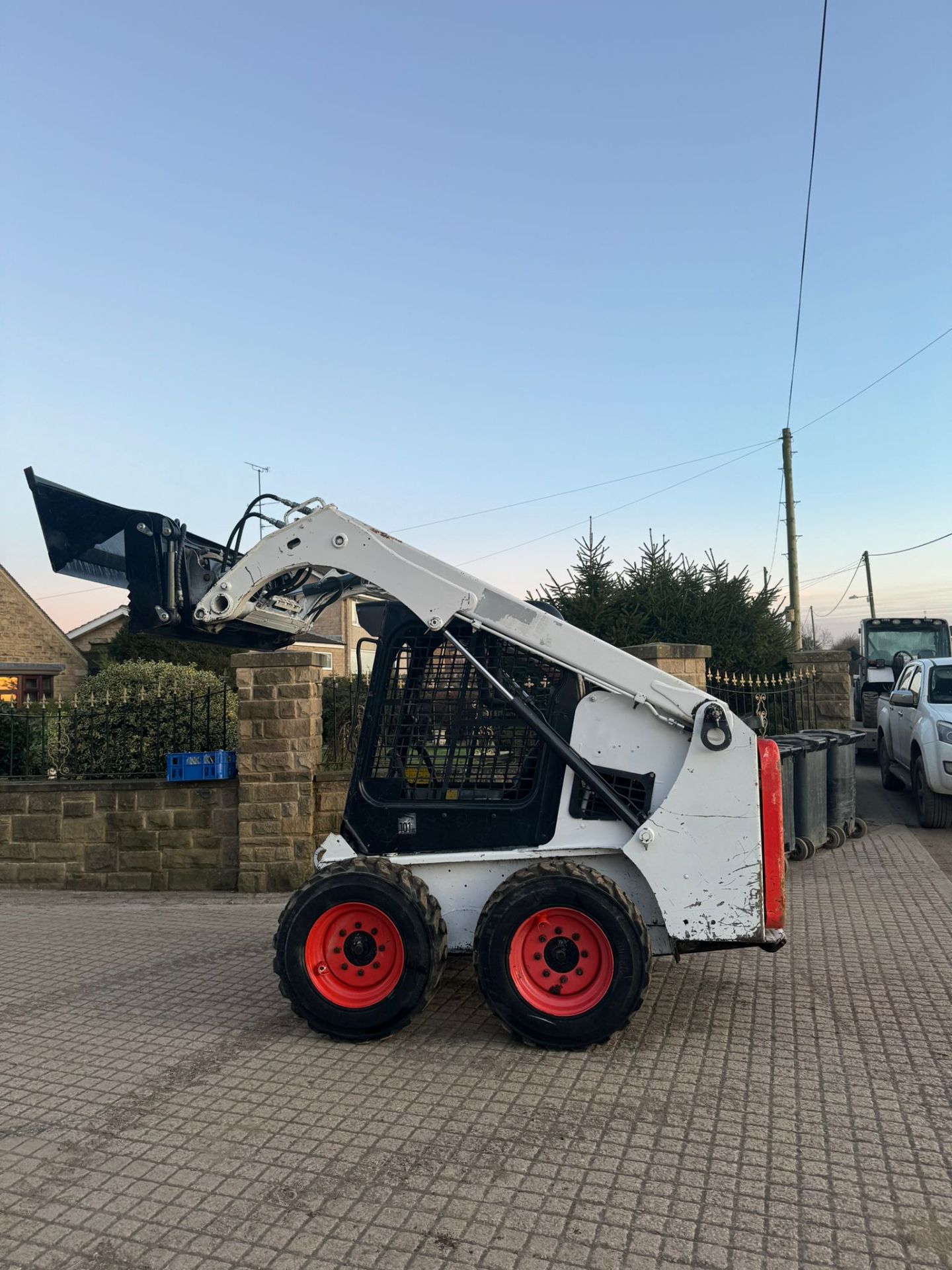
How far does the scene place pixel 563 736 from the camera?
16.6ft

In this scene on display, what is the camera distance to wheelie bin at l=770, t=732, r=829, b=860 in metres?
9.40

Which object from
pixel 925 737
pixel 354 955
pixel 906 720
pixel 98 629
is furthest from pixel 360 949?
pixel 98 629

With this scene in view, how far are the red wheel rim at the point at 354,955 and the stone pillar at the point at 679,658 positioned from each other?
18.0ft

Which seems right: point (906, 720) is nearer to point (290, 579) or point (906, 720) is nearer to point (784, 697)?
point (784, 697)

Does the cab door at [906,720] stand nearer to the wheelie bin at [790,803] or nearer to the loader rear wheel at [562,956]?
the wheelie bin at [790,803]

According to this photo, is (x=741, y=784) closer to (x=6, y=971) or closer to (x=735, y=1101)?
(x=735, y=1101)

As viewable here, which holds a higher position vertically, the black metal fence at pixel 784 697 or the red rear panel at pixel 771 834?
the black metal fence at pixel 784 697

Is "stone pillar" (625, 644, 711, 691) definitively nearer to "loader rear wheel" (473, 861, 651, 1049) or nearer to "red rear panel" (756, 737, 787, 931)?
"red rear panel" (756, 737, 787, 931)

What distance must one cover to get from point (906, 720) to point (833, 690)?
1.04 metres

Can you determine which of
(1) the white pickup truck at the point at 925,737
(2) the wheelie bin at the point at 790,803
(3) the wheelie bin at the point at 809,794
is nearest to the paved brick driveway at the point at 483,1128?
(2) the wheelie bin at the point at 790,803

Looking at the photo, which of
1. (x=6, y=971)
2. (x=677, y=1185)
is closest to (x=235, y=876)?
(x=6, y=971)

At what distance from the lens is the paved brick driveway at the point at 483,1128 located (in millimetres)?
3152

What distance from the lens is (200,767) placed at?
9.05 metres

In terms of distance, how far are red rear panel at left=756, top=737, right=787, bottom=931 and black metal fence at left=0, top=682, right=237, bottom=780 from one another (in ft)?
19.8
